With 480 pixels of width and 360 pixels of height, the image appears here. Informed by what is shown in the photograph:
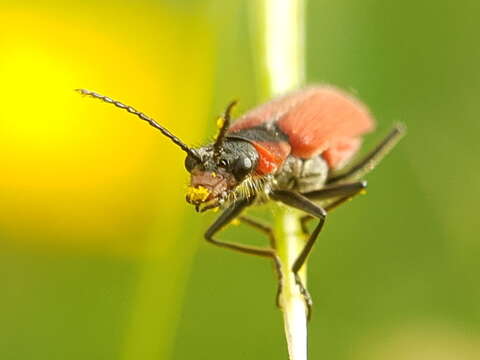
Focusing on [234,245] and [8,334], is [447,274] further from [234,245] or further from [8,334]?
[8,334]

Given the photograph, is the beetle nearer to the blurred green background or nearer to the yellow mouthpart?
the yellow mouthpart

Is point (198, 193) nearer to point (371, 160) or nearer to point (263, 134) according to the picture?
point (263, 134)

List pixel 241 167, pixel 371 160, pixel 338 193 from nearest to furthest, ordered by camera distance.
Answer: pixel 241 167, pixel 338 193, pixel 371 160

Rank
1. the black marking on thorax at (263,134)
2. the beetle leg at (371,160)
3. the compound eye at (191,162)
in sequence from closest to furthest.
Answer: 1. the compound eye at (191,162)
2. the black marking on thorax at (263,134)
3. the beetle leg at (371,160)

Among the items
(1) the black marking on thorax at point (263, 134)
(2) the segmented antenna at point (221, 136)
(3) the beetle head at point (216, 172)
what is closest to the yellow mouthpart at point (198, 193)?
(3) the beetle head at point (216, 172)

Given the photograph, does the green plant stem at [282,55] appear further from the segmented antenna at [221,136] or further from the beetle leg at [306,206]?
the segmented antenna at [221,136]

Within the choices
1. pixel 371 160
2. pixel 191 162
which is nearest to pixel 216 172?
pixel 191 162

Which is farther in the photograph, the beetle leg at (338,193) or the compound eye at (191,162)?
the beetle leg at (338,193)
